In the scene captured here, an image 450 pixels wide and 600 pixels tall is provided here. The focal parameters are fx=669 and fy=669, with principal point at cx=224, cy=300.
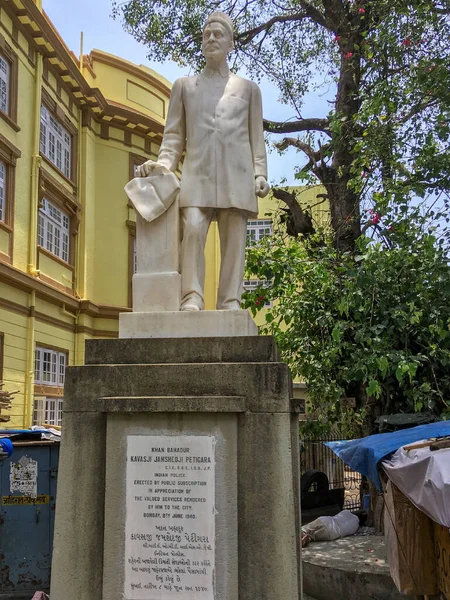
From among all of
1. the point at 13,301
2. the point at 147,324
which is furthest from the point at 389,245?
the point at 13,301

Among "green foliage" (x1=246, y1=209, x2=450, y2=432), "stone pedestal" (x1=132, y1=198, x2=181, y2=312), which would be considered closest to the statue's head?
"stone pedestal" (x1=132, y1=198, x2=181, y2=312)

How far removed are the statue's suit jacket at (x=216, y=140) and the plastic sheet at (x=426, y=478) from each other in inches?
110

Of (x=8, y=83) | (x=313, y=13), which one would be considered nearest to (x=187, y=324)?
(x=313, y=13)

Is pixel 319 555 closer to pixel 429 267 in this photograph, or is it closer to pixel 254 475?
pixel 429 267

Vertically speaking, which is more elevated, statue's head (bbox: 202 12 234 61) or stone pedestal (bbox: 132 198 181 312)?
statue's head (bbox: 202 12 234 61)

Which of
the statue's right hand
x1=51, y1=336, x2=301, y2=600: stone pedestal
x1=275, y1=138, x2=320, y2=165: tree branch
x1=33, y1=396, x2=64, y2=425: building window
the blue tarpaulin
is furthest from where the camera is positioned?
x1=33, y1=396, x2=64, y2=425: building window

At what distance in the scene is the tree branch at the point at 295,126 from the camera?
13.5m

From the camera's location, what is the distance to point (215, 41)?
5.06m

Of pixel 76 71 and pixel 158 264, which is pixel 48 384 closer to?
pixel 76 71

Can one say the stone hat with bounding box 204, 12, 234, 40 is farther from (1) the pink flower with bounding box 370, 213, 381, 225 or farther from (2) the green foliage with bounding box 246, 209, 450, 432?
(1) the pink flower with bounding box 370, 213, 381, 225

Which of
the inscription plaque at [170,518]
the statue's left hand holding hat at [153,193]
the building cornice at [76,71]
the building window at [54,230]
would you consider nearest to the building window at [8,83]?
the building cornice at [76,71]

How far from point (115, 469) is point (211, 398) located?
0.77 m

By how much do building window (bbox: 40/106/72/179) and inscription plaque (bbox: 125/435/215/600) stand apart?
1372cm

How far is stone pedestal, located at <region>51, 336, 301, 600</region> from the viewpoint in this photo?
13.3 ft
